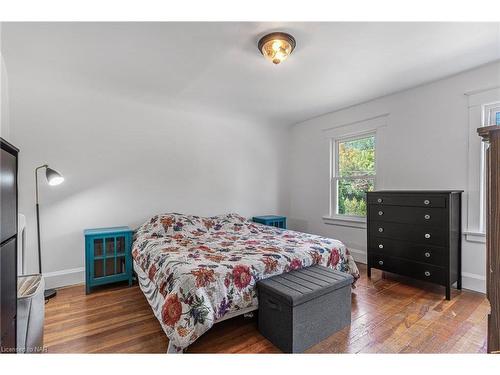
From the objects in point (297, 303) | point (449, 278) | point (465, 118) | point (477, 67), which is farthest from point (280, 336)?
point (477, 67)

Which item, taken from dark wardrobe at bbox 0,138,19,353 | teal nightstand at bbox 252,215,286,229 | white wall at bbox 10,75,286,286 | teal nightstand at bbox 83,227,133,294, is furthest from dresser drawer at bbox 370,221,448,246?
dark wardrobe at bbox 0,138,19,353

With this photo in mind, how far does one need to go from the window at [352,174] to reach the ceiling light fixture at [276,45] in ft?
6.98

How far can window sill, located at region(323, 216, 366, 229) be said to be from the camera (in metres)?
3.62

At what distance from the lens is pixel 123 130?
3223 mm

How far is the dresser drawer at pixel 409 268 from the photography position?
2.51m

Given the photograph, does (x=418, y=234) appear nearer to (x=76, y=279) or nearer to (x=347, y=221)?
(x=347, y=221)

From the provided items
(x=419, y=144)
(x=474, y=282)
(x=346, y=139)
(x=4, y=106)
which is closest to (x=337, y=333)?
(x=474, y=282)

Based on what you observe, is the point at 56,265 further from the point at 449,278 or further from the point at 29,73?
the point at 449,278

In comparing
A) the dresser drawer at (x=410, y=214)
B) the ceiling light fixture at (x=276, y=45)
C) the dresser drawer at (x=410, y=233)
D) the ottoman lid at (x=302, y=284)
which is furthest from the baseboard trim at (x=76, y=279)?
the ceiling light fixture at (x=276, y=45)

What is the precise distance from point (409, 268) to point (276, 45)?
259 cm

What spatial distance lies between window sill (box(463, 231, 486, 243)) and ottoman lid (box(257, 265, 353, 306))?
1642mm

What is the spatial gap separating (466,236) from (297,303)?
2213 millimetres

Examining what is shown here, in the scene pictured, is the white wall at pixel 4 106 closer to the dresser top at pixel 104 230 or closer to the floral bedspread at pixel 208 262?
the dresser top at pixel 104 230

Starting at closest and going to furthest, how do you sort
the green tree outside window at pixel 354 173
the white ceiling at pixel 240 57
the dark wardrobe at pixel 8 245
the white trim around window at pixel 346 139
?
the dark wardrobe at pixel 8 245
the white ceiling at pixel 240 57
the white trim around window at pixel 346 139
the green tree outside window at pixel 354 173
